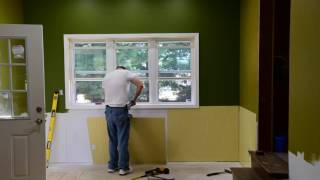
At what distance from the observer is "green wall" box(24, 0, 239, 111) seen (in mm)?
4812

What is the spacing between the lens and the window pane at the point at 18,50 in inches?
138

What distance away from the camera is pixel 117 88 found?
14.5 ft

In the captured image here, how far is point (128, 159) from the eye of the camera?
15.0 ft

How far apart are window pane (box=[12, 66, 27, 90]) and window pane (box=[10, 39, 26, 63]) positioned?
3.6 inches

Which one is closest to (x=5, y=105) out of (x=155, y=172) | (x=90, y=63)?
(x=90, y=63)

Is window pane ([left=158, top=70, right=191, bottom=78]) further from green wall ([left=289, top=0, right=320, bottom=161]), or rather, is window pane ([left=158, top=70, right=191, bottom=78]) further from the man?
green wall ([left=289, top=0, right=320, bottom=161])

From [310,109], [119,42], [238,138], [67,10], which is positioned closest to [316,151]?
[310,109]

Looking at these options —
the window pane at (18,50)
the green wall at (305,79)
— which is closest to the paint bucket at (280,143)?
the green wall at (305,79)

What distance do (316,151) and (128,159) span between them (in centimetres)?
330

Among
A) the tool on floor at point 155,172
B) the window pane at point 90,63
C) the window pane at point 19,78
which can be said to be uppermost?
the window pane at point 90,63

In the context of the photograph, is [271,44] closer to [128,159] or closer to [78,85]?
[128,159]

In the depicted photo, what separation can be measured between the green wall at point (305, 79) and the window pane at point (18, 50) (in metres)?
2.88

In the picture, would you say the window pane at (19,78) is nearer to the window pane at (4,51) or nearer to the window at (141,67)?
the window pane at (4,51)

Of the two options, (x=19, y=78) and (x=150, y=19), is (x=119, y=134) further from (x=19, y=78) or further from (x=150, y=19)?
(x=150, y=19)
